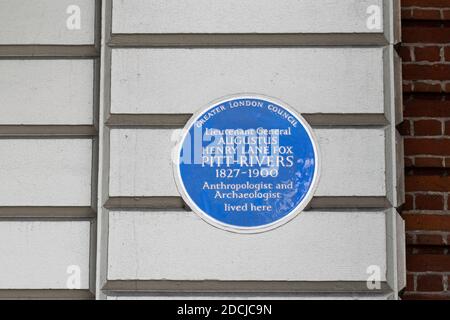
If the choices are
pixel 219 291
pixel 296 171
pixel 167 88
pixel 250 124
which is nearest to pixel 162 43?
pixel 167 88

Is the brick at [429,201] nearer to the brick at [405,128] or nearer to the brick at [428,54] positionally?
the brick at [405,128]

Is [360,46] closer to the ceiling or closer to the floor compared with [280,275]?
closer to the ceiling

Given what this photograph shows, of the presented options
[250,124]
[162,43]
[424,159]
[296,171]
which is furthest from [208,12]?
[424,159]

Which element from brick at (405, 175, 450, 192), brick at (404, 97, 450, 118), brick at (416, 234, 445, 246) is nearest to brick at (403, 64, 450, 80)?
brick at (404, 97, 450, 118)

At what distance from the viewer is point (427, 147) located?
4.65m

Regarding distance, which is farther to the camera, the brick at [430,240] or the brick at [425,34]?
the brick at [425,34]

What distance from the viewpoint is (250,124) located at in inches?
181

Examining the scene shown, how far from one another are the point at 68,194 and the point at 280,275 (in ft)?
3.51

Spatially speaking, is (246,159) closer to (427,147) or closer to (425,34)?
(427,147)

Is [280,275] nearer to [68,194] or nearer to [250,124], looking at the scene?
[250,124]

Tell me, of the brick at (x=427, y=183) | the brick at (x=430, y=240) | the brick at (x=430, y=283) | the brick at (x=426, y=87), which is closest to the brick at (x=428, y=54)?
the brick at (x=426, y=87)

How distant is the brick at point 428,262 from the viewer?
4.59 m

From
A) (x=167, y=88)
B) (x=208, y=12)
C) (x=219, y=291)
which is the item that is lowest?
(x=219, y=291)

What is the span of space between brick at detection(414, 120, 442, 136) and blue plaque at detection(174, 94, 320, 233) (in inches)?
20.2
